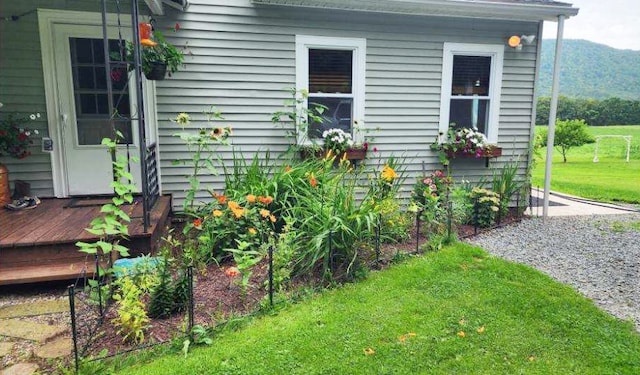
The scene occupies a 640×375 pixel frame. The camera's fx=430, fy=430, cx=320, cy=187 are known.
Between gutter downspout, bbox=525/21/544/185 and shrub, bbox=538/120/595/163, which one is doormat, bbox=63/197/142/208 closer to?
gutter downspout, bbox=525/21/544/185

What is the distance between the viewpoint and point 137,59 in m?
3.32

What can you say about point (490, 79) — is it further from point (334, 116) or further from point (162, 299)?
point (162, 299)

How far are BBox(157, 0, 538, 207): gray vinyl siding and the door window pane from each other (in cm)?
58

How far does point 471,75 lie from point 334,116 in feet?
6.51

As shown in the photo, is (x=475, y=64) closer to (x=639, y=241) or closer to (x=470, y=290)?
(x=639, y=241)

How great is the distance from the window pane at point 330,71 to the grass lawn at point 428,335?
2.82 m

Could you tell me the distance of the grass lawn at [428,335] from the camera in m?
2.35

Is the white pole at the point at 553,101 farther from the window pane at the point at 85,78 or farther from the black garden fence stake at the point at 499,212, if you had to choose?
the window pane at the point at 85,78

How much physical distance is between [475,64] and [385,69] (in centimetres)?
133

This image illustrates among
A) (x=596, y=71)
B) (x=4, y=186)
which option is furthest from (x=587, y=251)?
(x=596, y=71)

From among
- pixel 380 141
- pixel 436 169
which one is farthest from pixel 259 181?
pixel 436 169

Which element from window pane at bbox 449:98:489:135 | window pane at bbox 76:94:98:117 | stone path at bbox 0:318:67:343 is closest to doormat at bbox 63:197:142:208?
window pane at bbox 76:94:98:117

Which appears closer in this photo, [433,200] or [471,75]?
[433,200]

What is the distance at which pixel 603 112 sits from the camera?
24656mm
